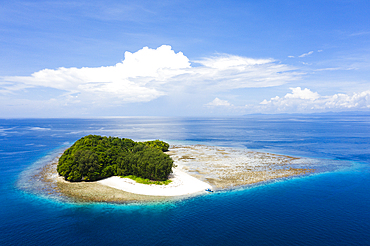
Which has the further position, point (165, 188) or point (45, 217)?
point (165, 188)

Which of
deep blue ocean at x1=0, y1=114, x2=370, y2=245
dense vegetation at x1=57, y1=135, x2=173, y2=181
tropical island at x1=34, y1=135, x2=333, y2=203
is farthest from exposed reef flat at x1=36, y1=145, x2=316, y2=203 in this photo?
deep blue ocean at x1=0, y1=114, x2=370, y2=245

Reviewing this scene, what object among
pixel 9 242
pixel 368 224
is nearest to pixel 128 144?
pixel 9 242

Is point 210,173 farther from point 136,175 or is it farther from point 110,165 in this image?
point 110,165

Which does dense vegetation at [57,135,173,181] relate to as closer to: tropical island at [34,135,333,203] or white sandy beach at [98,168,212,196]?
tropical island at [34,135,333,203]

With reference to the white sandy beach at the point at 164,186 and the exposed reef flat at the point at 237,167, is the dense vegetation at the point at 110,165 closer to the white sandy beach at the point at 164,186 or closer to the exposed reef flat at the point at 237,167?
the white sandy beach at the point at 164,186

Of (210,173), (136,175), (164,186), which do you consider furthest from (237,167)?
(136,175)

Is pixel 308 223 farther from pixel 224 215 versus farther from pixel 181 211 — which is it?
pixel 181 211
